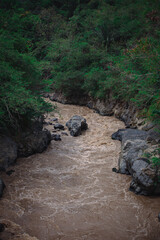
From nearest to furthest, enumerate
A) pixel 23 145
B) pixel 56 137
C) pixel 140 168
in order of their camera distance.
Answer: pixel 140 168 < pixel 23 145 < pixel 56 137

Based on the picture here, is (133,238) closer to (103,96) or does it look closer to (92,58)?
(103,96)

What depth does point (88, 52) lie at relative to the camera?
62.9ft

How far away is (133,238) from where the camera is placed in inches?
159

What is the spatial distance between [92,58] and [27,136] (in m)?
12.8

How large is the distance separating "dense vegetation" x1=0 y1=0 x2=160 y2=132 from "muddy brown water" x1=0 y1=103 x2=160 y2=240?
264 cm

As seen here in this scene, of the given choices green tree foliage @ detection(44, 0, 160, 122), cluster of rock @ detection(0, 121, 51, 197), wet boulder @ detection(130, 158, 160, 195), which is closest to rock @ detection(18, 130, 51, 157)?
cluster of rock @ detection(0, 121, 51, 197)

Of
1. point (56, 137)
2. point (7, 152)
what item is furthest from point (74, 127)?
point (7, 152)

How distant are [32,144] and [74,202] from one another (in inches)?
151

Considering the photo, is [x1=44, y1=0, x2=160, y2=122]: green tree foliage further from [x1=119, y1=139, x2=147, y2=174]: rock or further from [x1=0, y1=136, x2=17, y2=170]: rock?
[x1=0, y1=136, x2=17, y2=170]: rock

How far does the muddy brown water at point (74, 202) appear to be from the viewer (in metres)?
4.15

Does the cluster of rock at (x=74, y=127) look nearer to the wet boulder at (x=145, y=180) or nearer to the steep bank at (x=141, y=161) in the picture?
the steep bank at (x=141, y=161)

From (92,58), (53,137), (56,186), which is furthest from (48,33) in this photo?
(56,186)

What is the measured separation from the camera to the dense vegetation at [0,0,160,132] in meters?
8.06

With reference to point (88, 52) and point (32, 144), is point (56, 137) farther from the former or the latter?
point (88, 52)
